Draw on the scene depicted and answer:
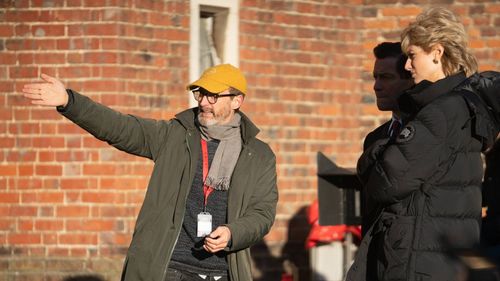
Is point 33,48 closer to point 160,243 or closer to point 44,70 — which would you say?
point 44,70

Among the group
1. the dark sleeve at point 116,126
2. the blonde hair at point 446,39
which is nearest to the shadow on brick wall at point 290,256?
the dark sleeve at point 116,126

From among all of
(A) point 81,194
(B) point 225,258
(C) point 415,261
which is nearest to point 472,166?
(C) point 415,261

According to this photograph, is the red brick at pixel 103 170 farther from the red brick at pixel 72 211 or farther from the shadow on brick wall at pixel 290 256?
the shadow on brick wall at pixel 290 256

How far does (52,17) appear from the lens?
10586 mm

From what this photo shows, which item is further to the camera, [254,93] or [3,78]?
[254,93]

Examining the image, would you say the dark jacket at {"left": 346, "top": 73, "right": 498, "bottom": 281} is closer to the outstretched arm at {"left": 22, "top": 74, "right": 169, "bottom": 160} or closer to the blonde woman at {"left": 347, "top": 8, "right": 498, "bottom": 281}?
the blonde woman at {"left": 347, "top": 8, "right": 498, "bottom": 281}

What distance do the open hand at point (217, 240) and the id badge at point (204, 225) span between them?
0.31ft

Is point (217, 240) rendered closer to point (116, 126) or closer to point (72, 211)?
point (116, 126)

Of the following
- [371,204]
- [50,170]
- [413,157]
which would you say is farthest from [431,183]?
[50,170]

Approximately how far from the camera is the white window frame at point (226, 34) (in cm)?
1108

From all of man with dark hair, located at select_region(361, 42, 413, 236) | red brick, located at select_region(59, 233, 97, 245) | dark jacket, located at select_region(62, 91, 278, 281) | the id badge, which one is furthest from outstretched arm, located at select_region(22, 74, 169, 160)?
red brick, located at select_region(59, 233, 97, 245)

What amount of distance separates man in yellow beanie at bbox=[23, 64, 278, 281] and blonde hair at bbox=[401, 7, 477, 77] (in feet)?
4.40

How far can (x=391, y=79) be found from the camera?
6637 mm

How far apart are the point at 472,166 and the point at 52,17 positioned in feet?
18.3
